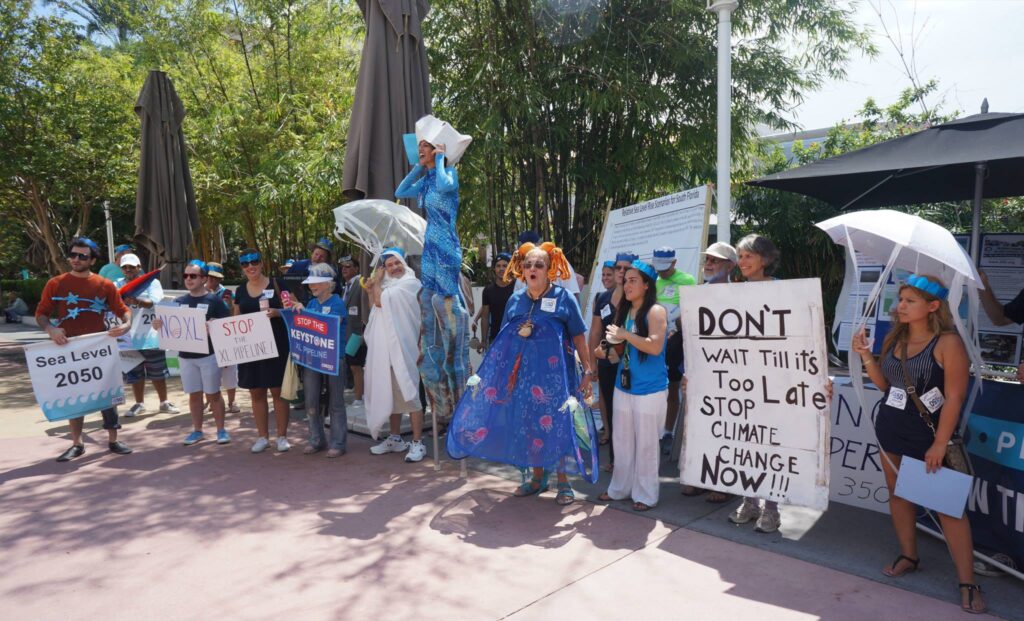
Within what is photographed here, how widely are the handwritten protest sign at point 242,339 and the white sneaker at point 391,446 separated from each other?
1213 millimetres

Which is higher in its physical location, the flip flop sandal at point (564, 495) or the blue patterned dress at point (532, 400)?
the blue patterned dress at point (532, 400)

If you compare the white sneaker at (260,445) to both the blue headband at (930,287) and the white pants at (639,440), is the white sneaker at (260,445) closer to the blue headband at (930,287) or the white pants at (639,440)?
the white pants at (639,440)

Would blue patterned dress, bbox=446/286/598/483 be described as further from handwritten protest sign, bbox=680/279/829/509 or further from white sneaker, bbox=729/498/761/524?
white sneaker, bbox=729/498/761/524

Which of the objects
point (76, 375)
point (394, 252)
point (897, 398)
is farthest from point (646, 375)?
point (76, 375)

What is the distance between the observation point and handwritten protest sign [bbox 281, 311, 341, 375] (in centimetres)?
560

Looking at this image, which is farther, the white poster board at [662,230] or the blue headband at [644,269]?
the white poster board at [662,230]

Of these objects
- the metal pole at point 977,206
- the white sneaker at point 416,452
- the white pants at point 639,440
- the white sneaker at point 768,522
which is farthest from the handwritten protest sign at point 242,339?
the metal pole at point 977,206

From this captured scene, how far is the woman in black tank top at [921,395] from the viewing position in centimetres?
324

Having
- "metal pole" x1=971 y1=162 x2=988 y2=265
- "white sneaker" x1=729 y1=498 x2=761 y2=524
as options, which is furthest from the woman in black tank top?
"metal pole" x1=971 y1=162 x2=988 y2=265

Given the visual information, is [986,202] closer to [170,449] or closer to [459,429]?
[459,429]

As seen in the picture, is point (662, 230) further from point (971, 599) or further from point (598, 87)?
point (971, 599)

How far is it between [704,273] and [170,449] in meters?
5.02

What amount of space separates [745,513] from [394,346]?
3013 millimetres

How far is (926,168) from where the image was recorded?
4410mm
